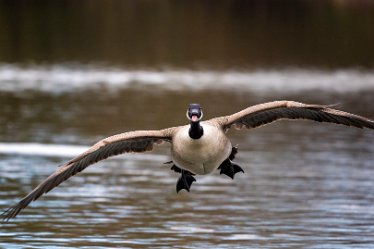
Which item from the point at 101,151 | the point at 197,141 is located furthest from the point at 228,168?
the point at 101,151

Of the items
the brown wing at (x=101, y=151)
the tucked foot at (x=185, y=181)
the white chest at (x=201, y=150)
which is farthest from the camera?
the tucked foot at (x=185, y=181)

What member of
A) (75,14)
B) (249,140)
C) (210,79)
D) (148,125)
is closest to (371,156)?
(249,140)

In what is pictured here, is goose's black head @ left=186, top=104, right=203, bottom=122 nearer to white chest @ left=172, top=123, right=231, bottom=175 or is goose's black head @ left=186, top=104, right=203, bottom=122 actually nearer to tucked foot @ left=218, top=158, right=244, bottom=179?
white chest @ left=172, top=123, right=231, bottom=175

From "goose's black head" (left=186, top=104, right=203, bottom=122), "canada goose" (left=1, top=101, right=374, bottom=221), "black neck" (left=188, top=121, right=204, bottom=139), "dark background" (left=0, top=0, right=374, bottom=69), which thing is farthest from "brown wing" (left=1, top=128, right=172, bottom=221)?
"dark background" (left=0, top=0, right=374, bottom=69)

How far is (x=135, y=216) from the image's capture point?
66.2ft

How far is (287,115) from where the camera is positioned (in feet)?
54.2

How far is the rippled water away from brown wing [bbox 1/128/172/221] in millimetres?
1533

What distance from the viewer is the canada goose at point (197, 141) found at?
15188mm

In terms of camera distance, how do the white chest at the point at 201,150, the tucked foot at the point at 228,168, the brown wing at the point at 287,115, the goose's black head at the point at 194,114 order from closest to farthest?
the goose's black head at the point at 194,114 → the white chest at the point at 201,150 → the brown wing at the point at 287,115 → the tucked foot at the point at 228,168

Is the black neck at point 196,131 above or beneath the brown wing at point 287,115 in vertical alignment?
beneath

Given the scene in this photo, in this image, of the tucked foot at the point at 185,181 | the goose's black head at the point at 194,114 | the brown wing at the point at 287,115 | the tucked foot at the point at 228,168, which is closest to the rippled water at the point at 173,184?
the tucked foot at the point at 185,181

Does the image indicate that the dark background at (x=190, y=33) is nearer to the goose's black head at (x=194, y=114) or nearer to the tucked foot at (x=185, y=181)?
the tucked foot at (x=185, y=181)

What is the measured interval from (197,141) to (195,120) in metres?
0.50

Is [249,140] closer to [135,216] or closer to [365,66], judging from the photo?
[135,216]
